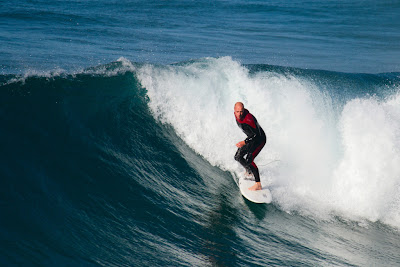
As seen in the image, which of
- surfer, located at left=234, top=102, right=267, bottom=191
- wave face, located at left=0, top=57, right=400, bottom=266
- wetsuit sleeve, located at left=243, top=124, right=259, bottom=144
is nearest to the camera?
wave face, located at left=0, top=57, right=400, bottom=266

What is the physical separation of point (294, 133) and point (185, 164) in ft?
8.65

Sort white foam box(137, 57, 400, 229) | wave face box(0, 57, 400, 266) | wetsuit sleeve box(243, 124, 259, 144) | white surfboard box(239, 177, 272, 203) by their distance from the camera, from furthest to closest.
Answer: white foam box(137, 57, 400, 229) → white surfboard box(239, 177, 272, 203) → wetsuit sleeve box(243, 124, 259, 144) → wave face box(0, 57, 400, 266)

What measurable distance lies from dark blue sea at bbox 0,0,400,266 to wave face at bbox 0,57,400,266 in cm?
3

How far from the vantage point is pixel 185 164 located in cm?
826

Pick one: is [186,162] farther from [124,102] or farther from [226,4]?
[226,4]

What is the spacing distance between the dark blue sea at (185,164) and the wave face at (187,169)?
3cm

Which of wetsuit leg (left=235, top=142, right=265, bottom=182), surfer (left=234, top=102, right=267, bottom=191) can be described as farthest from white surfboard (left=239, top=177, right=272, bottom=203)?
wetsuit leg (left=235, top=142, right=265, bottom=182)

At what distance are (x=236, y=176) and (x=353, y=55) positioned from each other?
13376 millimetres

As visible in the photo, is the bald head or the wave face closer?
the wave face

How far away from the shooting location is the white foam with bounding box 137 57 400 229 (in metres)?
8.02

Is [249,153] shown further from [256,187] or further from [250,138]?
[256,187]

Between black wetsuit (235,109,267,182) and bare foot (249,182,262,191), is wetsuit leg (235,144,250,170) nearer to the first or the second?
black wetsuit (235,109,267,182)

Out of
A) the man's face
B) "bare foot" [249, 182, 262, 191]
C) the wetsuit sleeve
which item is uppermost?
the man's face

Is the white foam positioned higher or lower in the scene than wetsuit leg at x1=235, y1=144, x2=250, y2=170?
higher
